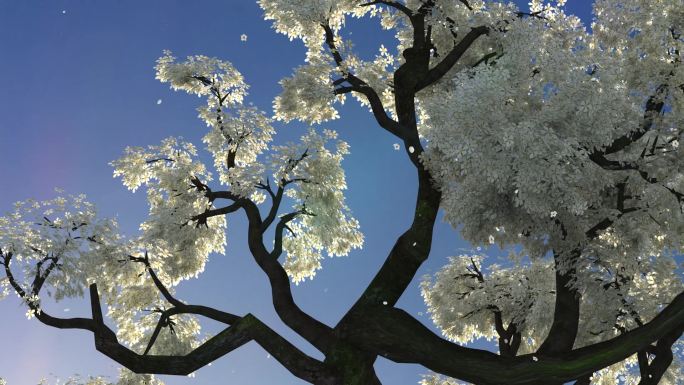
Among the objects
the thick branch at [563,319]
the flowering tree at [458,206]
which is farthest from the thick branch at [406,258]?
the thick branch at [563,319]

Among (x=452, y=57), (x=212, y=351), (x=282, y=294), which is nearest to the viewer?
(x=212, y=351)

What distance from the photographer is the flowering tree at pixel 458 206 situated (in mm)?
15094

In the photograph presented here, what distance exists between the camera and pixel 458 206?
16.3 meters

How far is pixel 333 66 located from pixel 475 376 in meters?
11.8

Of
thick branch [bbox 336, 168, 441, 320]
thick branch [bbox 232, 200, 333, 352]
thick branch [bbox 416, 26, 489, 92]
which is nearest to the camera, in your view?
thick branch [bbox 336, 168, 441, 320]

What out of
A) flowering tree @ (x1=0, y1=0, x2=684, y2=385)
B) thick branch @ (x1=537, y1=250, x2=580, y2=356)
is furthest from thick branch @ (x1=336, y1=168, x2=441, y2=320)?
thick branch @ (x1=537, y1=250, x2=580, y2=356)

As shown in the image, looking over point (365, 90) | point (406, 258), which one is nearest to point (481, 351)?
point (406, 258)

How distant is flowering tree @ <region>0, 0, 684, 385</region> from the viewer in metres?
15.1

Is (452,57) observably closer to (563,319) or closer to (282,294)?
(563,319)

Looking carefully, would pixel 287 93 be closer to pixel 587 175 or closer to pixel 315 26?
pixel 315 26

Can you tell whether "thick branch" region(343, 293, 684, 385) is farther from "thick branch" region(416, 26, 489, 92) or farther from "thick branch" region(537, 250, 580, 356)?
"thick branch" region(416, 26, 489, 92)

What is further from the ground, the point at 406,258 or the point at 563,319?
the point at 406,258

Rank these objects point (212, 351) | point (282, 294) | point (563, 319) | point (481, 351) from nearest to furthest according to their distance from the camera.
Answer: point (481, 351) < point (563, 319) < point (212, 351) < point (282, 294)

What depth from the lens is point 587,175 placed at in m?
15.0
